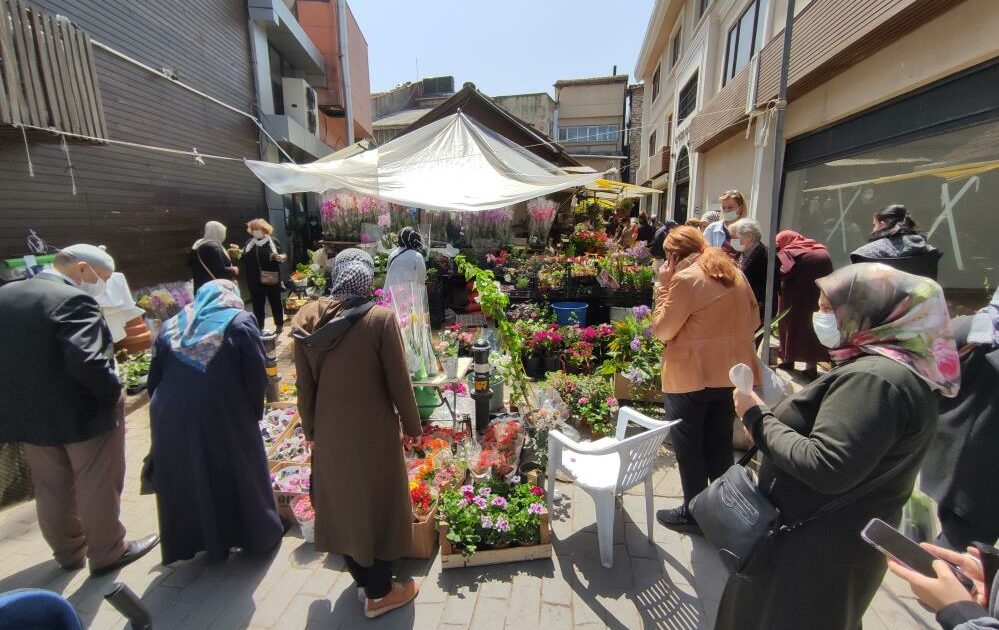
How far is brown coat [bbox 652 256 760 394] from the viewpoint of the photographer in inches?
97.7

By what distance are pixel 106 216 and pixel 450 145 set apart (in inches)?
184

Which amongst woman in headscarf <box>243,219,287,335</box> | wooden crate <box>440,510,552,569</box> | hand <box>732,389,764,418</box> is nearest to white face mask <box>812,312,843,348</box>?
hand <box>732,389,764,418</box>

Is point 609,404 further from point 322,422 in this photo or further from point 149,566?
point 149,566

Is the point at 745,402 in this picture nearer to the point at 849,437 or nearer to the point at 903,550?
the point at 849,437

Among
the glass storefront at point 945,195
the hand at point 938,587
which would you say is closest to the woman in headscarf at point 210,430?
the hand at point 938,587

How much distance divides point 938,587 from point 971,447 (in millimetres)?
1111

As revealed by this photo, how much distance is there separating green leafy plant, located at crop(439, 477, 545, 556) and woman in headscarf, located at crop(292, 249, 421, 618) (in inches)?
16.3

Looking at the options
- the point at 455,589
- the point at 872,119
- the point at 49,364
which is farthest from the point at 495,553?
the point at 872,119

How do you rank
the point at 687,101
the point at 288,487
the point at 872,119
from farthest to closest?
the point at 687,101 < the point at 872,119 < the point at 288,487

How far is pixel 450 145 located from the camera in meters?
6.66

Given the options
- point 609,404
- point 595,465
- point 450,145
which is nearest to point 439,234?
point 450,145

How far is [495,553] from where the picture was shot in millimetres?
2604

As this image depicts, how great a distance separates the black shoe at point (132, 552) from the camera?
2.58 metres

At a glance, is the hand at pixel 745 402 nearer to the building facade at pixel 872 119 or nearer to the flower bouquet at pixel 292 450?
the building facade at pixel 872 119
